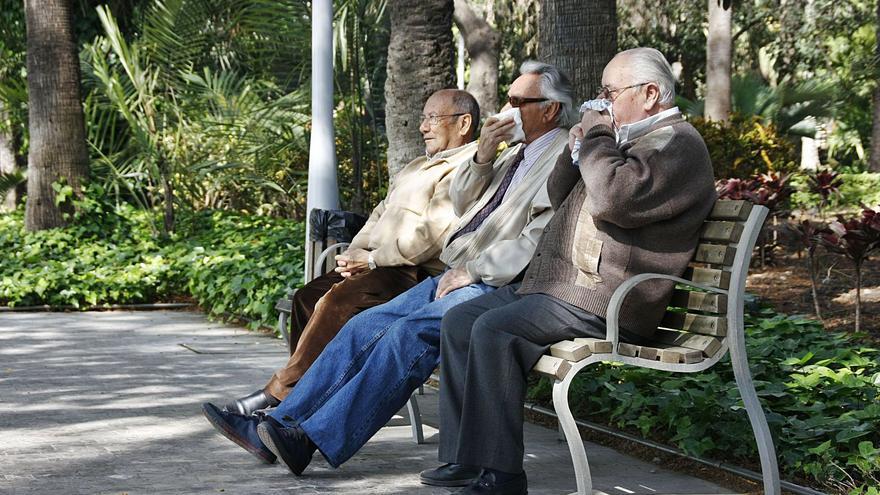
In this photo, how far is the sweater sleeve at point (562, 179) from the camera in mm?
4211

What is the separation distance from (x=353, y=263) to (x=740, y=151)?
849 cm

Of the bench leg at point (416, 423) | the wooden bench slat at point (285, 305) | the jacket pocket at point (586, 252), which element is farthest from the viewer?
the wooden bench slat at point (285, 305)

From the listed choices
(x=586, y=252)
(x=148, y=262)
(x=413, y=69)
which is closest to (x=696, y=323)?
(x=586, y=252)

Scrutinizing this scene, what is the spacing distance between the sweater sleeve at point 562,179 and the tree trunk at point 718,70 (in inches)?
687

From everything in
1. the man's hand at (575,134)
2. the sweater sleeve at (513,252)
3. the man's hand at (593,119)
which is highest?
the man's hand at (593,119)

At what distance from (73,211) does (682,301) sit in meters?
9.32

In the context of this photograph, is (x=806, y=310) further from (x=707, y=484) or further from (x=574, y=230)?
(x=574, y=230)

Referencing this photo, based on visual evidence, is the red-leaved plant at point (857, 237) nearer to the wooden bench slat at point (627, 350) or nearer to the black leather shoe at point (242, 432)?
the wooden bench slat at point (627, 350)

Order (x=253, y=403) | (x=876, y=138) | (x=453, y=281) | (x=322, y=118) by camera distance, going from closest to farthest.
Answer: (x=453, y=281)
(x=253, y=403)
(x=322, y=118)
(x=876, y=138)

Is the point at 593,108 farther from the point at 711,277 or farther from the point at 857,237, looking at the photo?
the point at 857,237

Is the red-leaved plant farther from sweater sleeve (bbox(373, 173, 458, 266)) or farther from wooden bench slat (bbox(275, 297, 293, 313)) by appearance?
wooden bench slat (bbox(275, 297, 293, 313))

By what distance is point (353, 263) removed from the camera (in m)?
5.64

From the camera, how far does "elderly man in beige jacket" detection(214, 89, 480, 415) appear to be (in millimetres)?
5206

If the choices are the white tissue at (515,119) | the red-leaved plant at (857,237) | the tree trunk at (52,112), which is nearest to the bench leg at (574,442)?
the white tissue at (515,119)
